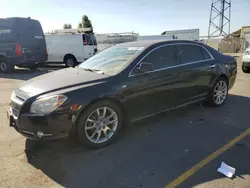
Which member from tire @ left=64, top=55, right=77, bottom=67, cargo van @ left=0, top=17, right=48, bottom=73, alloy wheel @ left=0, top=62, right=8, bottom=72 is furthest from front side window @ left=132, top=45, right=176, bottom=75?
tire @ left=64, top=55, right=77, bottom=67

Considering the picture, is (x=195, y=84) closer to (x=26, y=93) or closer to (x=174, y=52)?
(x=174, y=52)

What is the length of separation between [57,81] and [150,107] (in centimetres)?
163

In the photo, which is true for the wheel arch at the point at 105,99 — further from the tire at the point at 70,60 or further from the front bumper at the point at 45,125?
the tire at the point at 70,60

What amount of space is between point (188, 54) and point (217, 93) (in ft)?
4.40

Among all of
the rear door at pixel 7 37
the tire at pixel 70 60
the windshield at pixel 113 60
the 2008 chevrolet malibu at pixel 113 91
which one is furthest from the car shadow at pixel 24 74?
the 2008 chevrolet malibu at pixel 113 91

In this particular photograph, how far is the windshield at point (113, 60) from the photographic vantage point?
4.05m

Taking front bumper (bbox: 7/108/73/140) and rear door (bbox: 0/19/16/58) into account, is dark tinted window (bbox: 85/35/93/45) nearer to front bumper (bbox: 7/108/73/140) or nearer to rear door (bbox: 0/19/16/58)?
rear door (bbox: 0/19/16/58)

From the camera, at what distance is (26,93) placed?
353 cm

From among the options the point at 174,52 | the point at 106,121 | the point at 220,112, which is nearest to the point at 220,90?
the point at 220,112

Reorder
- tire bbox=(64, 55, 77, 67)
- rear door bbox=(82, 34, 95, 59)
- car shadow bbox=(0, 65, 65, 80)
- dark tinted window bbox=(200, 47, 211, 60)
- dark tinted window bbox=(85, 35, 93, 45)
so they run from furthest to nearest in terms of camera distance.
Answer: tire bbox=(64, 55, 77, 67), dark tinted window bbox=(85, 35, 93, 45), rear door bbox=(82, 34, 95, 59), car shadow bbox=(0, 65, 65, 80), dark tinted window bbox=(200, 47, 211, 60)

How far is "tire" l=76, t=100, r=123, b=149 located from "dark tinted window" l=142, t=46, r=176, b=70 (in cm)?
107

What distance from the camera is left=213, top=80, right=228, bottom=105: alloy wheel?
562cm

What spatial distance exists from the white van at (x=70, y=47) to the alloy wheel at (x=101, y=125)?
1105 centimetres

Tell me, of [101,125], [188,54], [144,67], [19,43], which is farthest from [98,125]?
[19,43]
